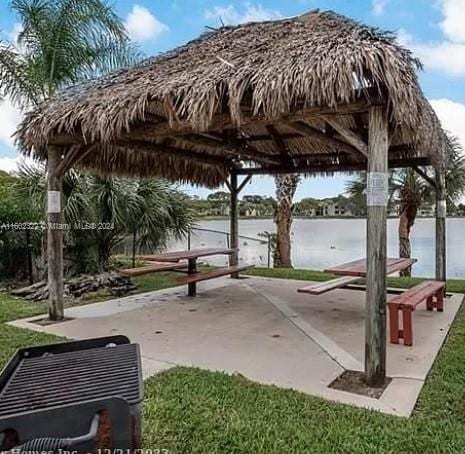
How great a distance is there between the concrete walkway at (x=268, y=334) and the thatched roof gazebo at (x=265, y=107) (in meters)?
0.42

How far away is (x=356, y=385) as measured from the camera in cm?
339

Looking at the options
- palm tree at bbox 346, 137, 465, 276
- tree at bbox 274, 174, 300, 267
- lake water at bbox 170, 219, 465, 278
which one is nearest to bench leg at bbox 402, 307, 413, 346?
lake water at bbox 170, 219, 465, 278

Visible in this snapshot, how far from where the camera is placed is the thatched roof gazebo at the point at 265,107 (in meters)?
3.39

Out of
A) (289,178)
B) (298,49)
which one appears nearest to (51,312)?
(298,49)

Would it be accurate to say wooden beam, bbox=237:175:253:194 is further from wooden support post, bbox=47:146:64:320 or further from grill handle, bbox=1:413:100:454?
grill handle, bbox=1:413:100:454

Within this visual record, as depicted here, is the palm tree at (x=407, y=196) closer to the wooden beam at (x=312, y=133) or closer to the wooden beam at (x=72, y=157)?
the wooden beam at (x=312, y=133)

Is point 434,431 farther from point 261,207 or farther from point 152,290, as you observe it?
point 261,207

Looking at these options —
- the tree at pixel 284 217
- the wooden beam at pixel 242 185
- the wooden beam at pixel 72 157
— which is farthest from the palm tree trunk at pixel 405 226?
the wooden beam at pixel 72 157

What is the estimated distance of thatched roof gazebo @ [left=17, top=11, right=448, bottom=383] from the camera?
11.1 ft

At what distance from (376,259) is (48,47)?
7113 millimetres

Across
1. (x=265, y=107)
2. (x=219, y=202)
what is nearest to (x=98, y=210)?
(x=219, y=202)

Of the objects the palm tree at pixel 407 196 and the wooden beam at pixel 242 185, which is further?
the palm tree at pixel 407 196

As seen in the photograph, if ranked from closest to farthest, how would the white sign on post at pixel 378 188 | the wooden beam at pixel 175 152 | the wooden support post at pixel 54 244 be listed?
the white sign on post at pixel 378 188 → the wooden support post at pixel 54 244 → the wooden beam at pixel 175 152

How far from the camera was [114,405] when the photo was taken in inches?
51.4
